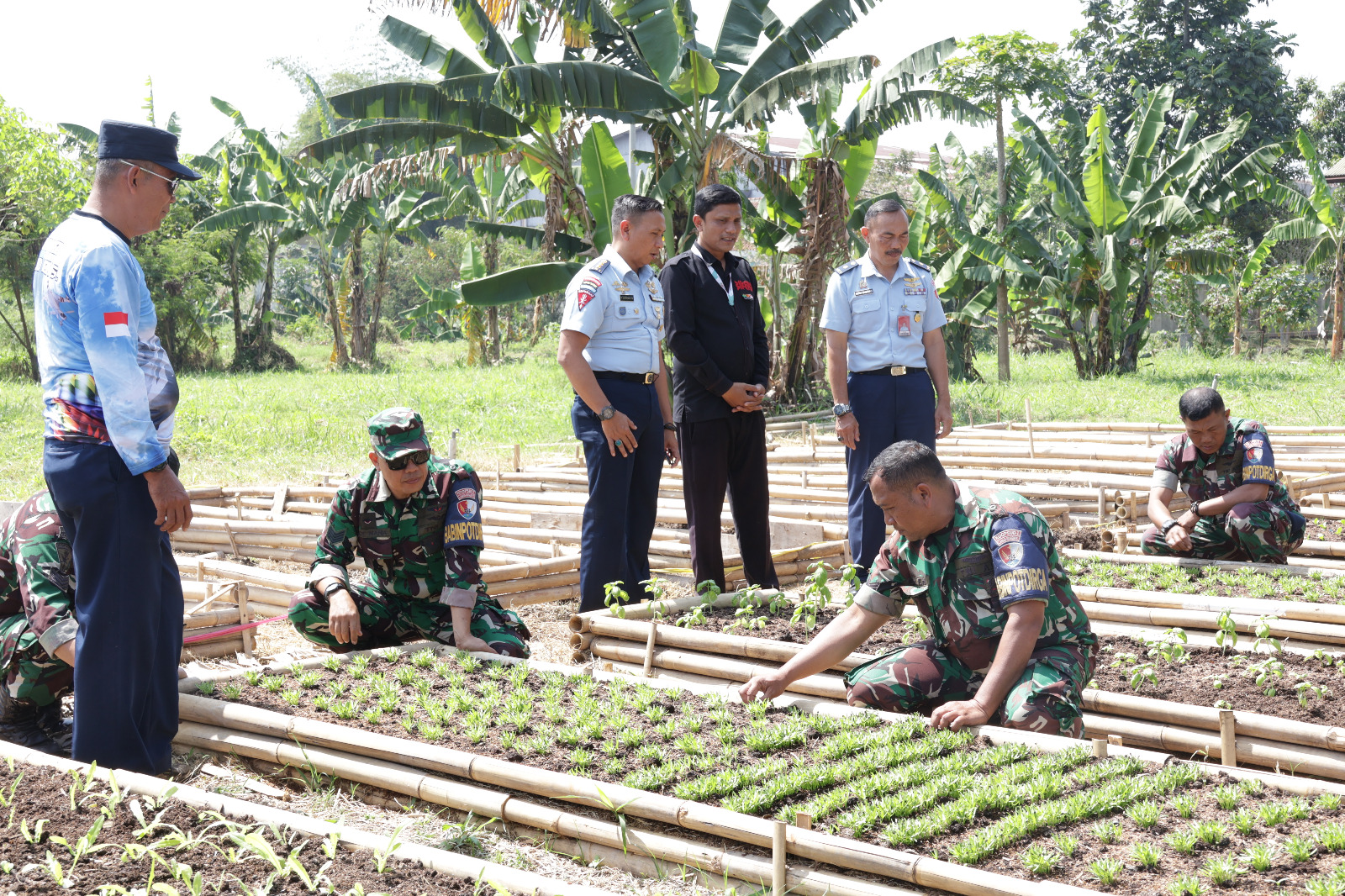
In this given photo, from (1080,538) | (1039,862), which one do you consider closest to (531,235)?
(1080,538)

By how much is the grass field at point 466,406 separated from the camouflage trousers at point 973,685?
6.19m

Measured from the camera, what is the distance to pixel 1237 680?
134 inches

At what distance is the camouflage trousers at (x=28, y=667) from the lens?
337 cm

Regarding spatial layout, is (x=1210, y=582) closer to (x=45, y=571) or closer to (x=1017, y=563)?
(x=1017, y=563)

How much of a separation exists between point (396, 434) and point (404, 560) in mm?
531

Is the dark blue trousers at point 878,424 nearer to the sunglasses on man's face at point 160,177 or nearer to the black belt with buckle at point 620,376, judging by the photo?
the black belt with buckle at point 620,376

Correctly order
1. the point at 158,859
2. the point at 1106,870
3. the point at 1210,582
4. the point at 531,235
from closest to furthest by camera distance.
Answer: the point at 1106,870
the point at 158,859
the point at 1210,582
the point at 531,235

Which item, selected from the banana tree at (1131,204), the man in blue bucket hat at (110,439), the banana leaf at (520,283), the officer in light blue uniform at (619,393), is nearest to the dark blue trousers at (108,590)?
the man in blue bucket hat at (110,439)

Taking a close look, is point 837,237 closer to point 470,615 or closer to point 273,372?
point 470,615

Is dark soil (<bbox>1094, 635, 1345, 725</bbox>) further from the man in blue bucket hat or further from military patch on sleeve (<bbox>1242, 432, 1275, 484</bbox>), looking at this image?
the man in blue bucket hat

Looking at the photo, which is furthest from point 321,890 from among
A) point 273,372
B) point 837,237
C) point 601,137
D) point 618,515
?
point 273,372

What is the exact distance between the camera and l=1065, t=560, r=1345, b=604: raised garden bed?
4.24 metres

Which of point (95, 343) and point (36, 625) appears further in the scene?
point (36, 625)

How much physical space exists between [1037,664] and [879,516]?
1853 mm
